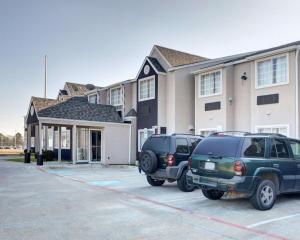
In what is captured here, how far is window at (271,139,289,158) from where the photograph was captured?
9130 mm

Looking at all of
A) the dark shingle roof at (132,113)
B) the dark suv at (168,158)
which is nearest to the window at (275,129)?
the dark suv at (168,158)

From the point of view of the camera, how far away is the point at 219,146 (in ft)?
29.1

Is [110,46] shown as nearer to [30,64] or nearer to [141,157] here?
[30,64]

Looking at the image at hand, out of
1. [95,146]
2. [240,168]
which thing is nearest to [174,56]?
[95,146]

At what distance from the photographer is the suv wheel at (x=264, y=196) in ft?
27.6

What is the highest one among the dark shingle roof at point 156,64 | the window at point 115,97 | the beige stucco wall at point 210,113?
the dark shingle roof at point 156,64

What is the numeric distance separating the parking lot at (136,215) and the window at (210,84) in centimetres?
969

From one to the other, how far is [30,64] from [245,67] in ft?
56.1

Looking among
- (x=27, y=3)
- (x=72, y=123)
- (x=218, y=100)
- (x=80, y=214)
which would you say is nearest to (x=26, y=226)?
(x=80, y=214)

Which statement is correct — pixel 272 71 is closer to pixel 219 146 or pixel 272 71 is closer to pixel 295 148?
→ pixel 295 148

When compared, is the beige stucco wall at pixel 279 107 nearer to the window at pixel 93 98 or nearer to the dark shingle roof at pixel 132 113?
the dark shingle roof at pixel 132 113

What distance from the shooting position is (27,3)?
55.7ft

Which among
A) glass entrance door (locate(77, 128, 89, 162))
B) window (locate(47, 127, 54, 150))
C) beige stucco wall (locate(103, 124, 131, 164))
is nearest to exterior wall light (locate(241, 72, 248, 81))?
beige stucco wall (locate(103, 124, 131, 164))

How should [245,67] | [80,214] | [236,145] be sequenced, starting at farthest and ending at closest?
[245,67] → [236,145] → [80,214]
